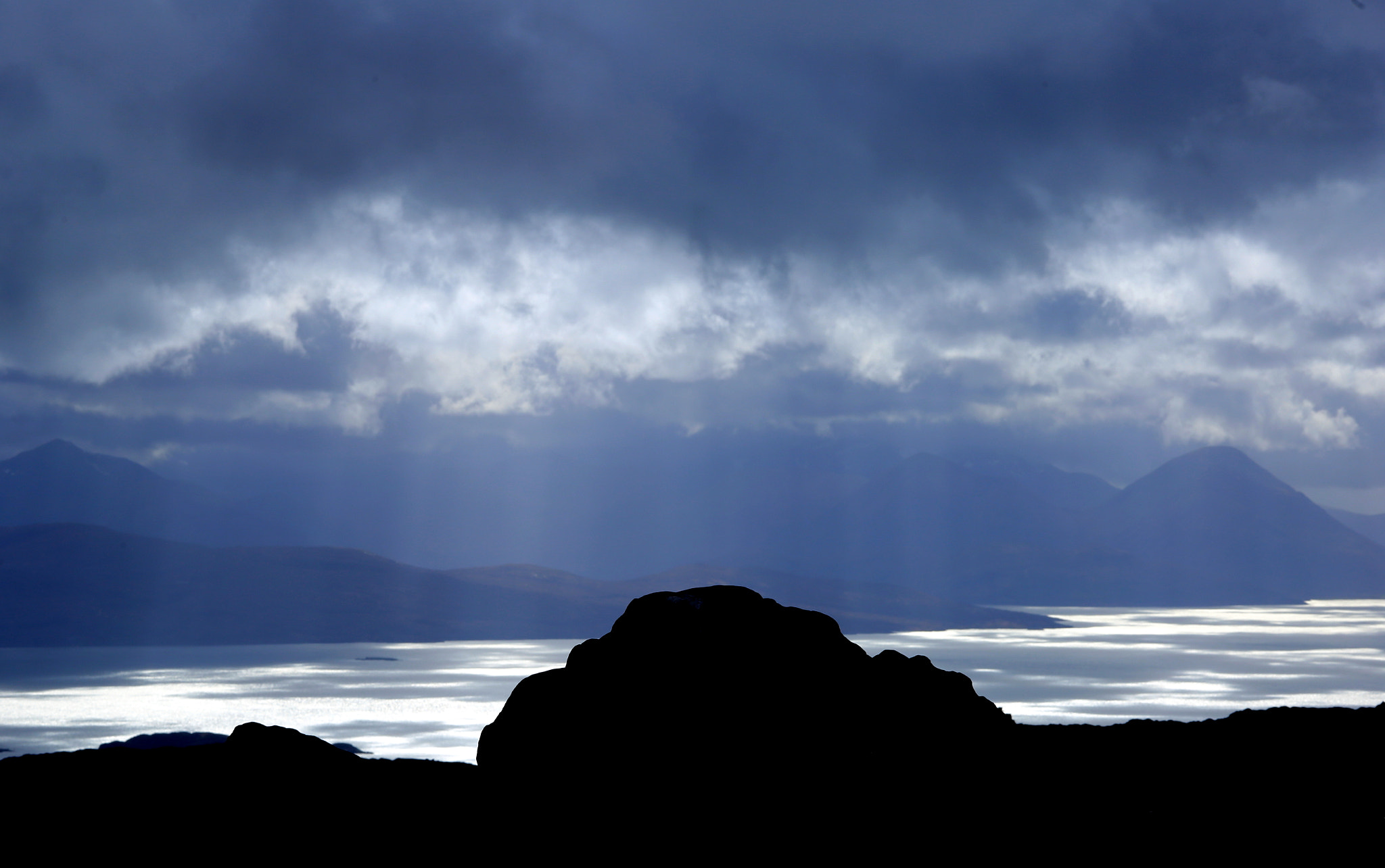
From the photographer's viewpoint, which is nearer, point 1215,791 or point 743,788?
point 743,788

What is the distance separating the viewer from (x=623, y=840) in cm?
1692

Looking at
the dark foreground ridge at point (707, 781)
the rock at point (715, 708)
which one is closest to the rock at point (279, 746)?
the dark foreground ridge at point (707, 781)

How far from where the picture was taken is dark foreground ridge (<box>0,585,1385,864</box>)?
17094mm

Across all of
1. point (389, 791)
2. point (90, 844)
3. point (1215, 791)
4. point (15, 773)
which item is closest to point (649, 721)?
point (389, 791)

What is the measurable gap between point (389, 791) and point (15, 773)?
27.4ft

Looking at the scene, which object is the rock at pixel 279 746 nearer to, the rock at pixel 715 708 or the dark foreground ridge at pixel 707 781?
the dark foreground ridge at pixel 707 781

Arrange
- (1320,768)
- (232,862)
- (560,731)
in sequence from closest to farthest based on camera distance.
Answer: (232,862) < (560,731) < (1320,768)

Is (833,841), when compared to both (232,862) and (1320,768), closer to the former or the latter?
(232,862)

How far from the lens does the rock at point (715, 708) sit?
18438 millimetres

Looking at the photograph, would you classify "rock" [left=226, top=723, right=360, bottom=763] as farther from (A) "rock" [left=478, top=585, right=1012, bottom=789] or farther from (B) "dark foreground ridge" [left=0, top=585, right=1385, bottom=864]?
(A) "rock" [left=478, top=585, right=1012, bottom=789]

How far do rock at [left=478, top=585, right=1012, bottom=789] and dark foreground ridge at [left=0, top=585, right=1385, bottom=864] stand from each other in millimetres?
48

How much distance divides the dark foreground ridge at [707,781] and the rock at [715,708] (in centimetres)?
5

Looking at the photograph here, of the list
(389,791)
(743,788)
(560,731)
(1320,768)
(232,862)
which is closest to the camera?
(232,862)

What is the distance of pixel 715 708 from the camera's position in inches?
742
